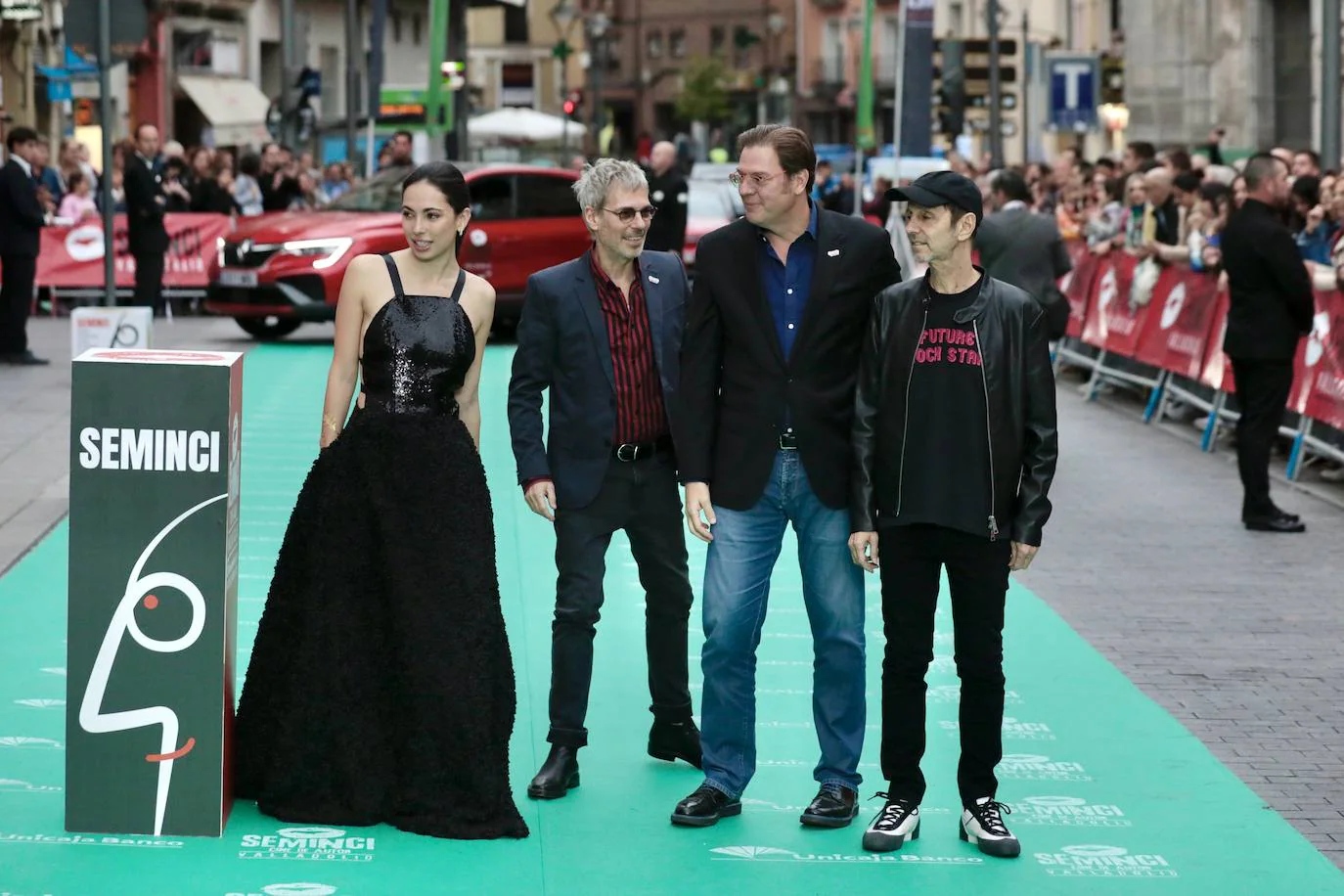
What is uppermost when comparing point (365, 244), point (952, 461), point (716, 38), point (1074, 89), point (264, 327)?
point (716, 38)

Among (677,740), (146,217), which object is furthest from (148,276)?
(677,740)

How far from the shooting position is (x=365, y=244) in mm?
21141

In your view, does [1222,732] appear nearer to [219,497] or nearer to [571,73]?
[219,497]

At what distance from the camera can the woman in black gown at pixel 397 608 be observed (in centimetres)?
618

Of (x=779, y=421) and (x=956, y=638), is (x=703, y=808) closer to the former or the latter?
(x=956, y=638)

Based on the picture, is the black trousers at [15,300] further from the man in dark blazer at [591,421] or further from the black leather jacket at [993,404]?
the black leather jacket at [993,404]

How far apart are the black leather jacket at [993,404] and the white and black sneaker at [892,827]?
781mm

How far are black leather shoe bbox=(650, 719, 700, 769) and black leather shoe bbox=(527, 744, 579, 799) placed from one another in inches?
15.0

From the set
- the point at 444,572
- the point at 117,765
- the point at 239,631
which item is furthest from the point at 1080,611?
the point at 117,765

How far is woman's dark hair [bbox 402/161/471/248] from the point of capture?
6238mm

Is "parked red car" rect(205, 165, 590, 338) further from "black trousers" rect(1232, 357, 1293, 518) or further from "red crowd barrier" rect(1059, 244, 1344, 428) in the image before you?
"black trousers" rect(1232, 357, 1293, 518)

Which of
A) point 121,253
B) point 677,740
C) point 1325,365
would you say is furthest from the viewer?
point 121,253

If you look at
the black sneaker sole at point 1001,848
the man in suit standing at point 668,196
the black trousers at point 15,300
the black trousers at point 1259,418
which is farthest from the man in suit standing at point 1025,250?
the black trousers at point 15,300

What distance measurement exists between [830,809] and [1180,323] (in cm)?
1040
